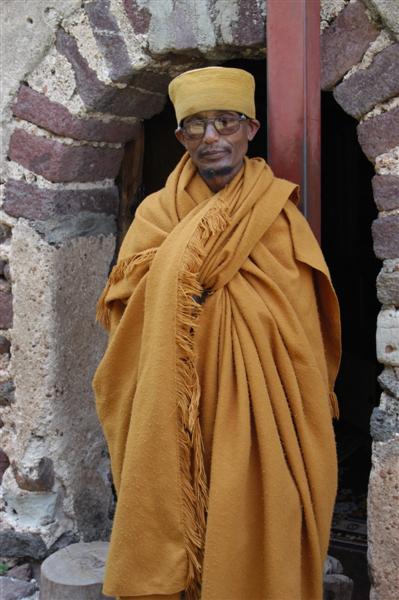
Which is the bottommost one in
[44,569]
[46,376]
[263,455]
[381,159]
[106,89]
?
[44,569]

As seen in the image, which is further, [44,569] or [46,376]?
[46,376]

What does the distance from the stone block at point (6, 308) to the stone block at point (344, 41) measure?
1386 mm

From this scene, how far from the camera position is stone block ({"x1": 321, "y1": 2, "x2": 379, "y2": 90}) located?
2482mm

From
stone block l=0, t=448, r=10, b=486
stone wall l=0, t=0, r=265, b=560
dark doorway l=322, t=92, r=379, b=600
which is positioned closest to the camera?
stone wall l=0, t=0, r=265, b=560

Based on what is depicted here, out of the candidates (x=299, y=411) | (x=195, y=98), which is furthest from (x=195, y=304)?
(x=195, y=98)

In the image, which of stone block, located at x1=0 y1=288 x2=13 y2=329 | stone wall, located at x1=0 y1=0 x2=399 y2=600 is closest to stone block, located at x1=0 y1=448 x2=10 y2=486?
stone wall, located at x1=0 y1=0 x2=399 y2=600

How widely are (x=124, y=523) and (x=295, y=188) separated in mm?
1044

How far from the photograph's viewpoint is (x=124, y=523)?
235 cm

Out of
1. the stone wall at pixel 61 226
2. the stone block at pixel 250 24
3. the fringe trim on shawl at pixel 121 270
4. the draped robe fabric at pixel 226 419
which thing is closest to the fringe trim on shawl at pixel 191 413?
the draped robe fabric at pixel 226 419

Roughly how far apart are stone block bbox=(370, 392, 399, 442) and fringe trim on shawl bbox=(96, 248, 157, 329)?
81 centimetres

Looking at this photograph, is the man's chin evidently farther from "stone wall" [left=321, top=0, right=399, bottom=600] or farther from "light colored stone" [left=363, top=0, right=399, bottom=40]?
"light colored stone" [left=363, top=0, right=399, bottom=40]

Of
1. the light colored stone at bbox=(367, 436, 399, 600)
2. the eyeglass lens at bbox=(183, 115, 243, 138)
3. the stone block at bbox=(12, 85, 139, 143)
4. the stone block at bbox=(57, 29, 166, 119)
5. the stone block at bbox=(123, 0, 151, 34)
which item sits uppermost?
the stone block at bbox=(123, 0, 151, 34)

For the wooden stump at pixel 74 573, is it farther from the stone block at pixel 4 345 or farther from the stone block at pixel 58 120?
the stone block at pixel 58 120

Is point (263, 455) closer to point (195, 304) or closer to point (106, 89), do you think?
point (195, 304)
